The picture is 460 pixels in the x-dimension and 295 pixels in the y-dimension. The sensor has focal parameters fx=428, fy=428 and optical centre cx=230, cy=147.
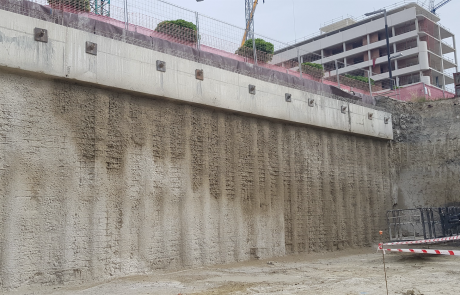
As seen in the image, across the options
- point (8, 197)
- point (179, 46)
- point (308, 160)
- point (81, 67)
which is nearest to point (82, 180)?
point (8, 197)

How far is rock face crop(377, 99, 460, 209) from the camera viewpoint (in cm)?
1719

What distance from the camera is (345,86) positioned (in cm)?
1812

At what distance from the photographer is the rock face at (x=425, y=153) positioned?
56.4 feet

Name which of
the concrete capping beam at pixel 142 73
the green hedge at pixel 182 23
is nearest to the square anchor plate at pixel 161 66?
the concrete capping beam at pixel 142 73

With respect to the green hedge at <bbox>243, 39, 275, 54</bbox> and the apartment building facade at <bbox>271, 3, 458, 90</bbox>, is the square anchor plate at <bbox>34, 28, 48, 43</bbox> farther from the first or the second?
the apartment building facade at <bbox>271, 3, 458, 90</bbox>

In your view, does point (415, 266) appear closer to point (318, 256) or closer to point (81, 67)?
point (318, 256)

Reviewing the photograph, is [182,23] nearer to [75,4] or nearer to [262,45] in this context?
[75,4]

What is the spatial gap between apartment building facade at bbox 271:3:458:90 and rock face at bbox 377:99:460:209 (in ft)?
115

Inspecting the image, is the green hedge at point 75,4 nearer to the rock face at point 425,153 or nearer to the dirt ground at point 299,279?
the dirt ground at point 299,279

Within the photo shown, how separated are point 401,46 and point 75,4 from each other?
53.6 meters

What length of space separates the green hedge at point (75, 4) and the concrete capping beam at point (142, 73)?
123 centimetres

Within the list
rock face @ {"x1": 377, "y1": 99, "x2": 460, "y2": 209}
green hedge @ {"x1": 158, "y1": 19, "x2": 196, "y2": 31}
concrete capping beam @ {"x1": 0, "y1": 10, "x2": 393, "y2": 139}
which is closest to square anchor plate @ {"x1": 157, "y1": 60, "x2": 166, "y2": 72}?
concrete capping beam @ {"x1": 0, "y1": 10, "x2": 393, "y2": 139}

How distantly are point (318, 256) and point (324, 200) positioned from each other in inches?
78.7

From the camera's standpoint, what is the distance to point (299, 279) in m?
9.25
